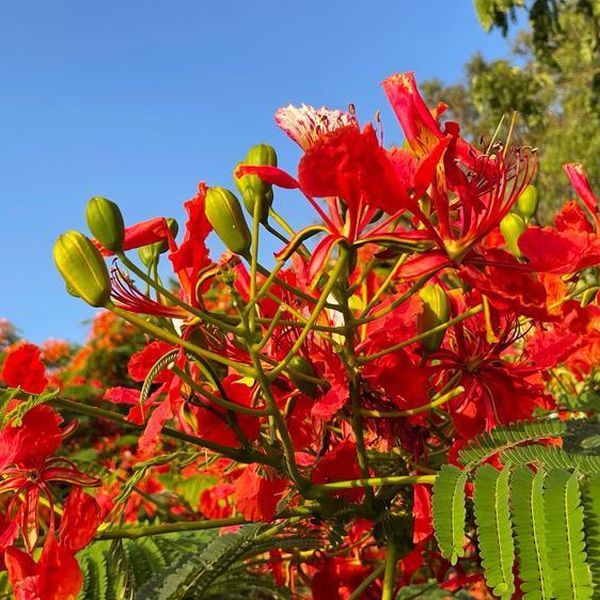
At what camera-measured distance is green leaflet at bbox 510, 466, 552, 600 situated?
587 millimetres

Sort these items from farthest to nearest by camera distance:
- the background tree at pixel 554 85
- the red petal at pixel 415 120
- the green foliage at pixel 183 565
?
the background tree at pixel 554 85
the green foliage at pixel 183 565
the red petal at pixel 415 120

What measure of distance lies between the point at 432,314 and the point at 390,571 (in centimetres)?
29

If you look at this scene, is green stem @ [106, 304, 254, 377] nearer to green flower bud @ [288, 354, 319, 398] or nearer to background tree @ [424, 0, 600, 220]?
green flower bud @ [288, 354, 319, 398]

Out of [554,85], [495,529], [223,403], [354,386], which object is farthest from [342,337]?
[554,85]

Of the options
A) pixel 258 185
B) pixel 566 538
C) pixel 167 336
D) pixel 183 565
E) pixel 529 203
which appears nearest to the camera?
pixel 566 538

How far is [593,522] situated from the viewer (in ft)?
1.93

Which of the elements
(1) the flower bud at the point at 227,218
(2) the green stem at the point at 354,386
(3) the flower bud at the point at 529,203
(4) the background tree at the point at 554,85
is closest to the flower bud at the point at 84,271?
(1) the flower bud at the point at 227,218

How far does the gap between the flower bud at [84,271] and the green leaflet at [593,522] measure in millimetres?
477

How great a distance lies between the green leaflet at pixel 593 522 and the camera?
569 millimetres

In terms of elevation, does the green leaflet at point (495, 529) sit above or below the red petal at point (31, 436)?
below

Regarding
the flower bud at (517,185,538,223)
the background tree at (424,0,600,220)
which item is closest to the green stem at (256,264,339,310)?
the flower bud at (517,185,538,223)

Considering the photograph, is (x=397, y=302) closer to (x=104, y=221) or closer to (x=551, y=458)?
(x=551, y=458)

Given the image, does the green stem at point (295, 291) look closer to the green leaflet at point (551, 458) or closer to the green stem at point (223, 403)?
the green stem at point (223, 403)

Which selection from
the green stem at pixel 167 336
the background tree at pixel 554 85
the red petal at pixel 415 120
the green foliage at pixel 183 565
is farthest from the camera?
the background tree at pixel 554 85
